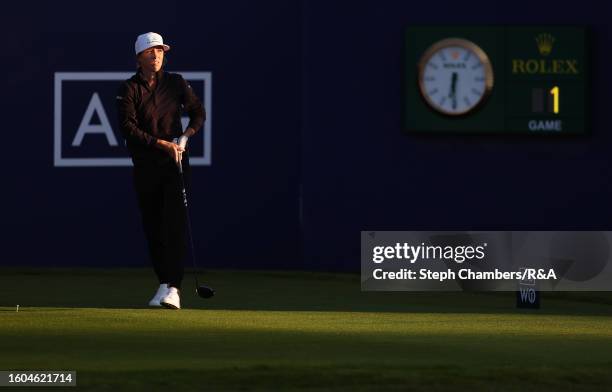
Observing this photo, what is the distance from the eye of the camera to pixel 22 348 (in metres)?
4.48

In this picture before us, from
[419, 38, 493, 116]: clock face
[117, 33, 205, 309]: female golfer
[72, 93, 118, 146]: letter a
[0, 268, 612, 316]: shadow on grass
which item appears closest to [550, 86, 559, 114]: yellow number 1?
[419, 38, 493, 116]: clock face

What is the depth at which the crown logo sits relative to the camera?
8773 millimetres

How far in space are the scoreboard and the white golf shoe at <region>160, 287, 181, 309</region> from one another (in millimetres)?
3264

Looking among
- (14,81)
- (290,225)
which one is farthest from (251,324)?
(14,81)

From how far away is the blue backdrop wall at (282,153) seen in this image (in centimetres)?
891

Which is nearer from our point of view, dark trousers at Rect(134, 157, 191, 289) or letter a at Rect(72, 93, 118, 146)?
dark trousers at Rect(134, 157, 191, 289)

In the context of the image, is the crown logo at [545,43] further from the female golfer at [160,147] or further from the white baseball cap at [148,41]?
the white baseball cap at [148,41]

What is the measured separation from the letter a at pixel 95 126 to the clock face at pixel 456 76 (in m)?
2.12

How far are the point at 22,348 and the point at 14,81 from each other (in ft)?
16.5

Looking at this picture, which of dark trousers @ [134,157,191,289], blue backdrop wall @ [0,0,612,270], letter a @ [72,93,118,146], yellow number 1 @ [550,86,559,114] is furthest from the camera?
letter a @ [72,93,118,146]

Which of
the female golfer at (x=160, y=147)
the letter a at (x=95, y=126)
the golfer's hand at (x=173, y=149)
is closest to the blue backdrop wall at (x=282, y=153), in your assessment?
the letter a at (x=95, y=126)

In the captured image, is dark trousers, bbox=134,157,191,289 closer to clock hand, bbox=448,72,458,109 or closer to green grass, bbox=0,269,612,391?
green grass, bbox=0,269,612,391

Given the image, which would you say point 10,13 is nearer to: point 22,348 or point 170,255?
point 170,255

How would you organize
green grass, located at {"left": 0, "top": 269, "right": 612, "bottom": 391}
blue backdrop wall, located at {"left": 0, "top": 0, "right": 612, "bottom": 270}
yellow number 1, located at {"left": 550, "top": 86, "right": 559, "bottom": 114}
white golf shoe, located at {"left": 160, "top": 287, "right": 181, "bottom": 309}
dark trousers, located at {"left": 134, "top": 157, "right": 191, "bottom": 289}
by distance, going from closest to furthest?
green grass, located at {"left": 0, "top": 269, "right": 612, "bottom": 391} → white golf shoe, located at {"left": 160, "top": 287, "right": 181, "bottom": 309} → dark trousers, located at {"left": 134, "top": 157, "right": 191, "bottom": 289} → yellow number 1, located at {"left": 550, "top": 86, "right": 559, "bottom": 114} → blue backdrop wall, located at {"left": 0, "top": 0, "right": 612, "bottom": 270}
